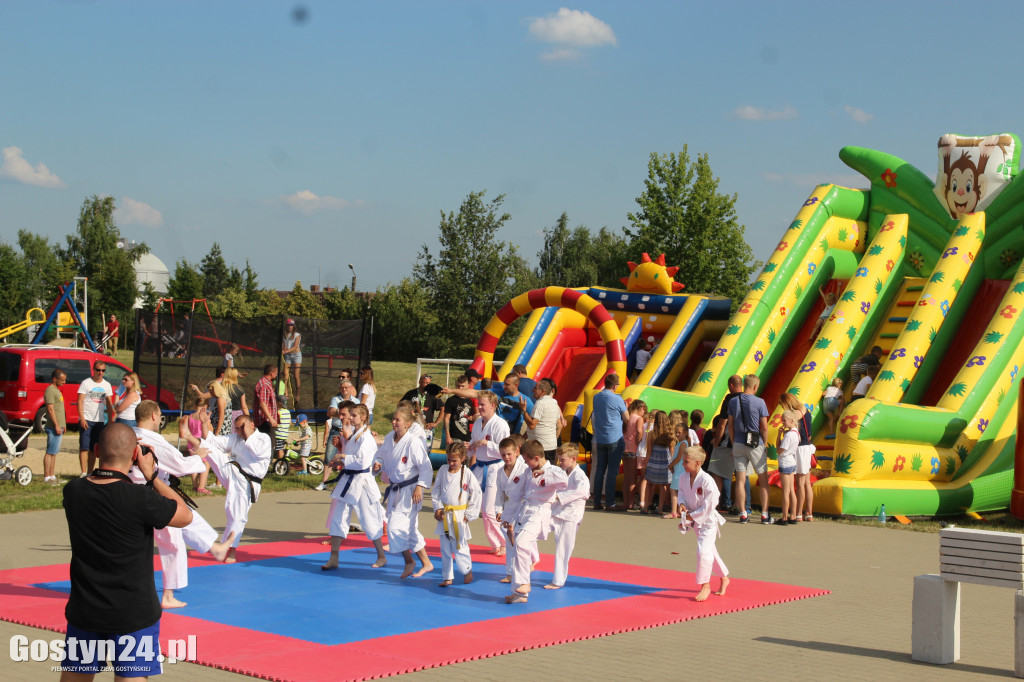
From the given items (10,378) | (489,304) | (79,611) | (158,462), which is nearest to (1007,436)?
(158,462)

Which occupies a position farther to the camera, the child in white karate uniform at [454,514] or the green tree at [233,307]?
the green tree at [233,307]

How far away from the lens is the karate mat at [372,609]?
6.27 m

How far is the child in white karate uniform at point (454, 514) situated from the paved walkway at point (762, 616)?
2.83 ft

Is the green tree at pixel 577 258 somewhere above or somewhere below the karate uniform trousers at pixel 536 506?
above

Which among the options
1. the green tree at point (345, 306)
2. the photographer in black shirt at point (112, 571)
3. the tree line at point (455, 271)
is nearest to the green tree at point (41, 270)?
the tree line at point (455, 271)

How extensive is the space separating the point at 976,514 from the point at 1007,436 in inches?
40.0

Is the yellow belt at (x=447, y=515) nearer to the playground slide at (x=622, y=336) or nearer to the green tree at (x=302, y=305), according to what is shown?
the playground slide at (x=622, y=336)

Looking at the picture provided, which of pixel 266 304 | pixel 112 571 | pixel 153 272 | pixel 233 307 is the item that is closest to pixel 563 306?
pixel 112 571

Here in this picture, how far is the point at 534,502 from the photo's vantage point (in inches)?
326

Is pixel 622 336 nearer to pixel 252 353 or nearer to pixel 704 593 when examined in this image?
pixel 252 353

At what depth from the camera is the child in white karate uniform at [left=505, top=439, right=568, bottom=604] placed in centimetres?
798

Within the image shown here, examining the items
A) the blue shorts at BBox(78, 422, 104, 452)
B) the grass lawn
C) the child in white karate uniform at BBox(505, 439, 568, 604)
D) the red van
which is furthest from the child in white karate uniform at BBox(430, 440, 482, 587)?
the red van

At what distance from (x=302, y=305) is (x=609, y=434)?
126 ft

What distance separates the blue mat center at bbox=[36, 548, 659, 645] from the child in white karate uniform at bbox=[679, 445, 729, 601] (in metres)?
0.50
